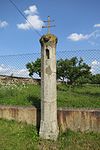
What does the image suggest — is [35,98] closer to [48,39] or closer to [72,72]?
[48,39]

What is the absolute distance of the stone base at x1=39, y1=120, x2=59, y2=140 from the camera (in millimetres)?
6754

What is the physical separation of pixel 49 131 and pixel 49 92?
1097 millimetres

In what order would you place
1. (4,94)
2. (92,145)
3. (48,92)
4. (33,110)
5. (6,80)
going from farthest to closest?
(6,80)
(4,94)
(33,110)
(48,92)
(92,145)

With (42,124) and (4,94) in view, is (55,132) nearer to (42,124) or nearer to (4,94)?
(42,124)

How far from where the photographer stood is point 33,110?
7.58 meters

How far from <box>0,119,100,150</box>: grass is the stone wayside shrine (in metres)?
0.27

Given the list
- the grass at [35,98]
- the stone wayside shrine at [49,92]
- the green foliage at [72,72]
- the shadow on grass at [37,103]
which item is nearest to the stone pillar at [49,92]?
the stone wayside shrine at [49,92]

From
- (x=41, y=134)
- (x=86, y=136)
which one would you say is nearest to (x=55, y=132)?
(x=41, y=134)

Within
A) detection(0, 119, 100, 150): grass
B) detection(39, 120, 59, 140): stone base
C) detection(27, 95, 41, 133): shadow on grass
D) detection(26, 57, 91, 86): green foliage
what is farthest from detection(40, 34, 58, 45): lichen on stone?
detection(26, 57, 91, 86): green foliage

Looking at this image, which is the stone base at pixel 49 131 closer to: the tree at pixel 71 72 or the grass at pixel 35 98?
the grass at pixel 35 98

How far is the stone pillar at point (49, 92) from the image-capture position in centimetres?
678

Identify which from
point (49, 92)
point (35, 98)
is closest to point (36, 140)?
point (49, 92)

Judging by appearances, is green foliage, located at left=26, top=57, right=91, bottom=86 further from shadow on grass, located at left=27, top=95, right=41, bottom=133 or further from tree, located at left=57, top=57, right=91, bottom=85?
shadow on grass, located at left=27, top=95, right=41, bottom=133

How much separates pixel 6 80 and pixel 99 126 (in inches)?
225
